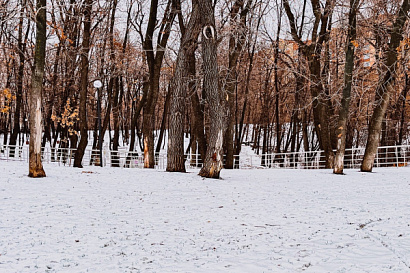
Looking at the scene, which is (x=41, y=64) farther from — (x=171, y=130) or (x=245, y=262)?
(x=245, y=262)

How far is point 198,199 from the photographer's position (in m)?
7.20

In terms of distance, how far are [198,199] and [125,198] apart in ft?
5.07

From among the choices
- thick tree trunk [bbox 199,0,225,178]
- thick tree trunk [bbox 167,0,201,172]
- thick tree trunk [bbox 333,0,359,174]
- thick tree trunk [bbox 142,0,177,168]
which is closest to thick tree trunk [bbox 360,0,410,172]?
thick tree trunk [bbox 333,0,359,174]

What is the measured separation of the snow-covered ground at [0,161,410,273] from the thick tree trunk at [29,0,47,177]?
1.48 feet

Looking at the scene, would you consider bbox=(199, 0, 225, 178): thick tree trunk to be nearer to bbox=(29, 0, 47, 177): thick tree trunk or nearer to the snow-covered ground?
the snow-covered ground

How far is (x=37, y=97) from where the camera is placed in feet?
26.6

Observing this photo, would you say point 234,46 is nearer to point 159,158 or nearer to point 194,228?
point 159,158

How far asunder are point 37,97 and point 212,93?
4.93 meters

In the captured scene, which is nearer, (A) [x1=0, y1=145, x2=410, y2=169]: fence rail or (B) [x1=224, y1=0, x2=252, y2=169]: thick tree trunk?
(B) [x1=224, y1=0, x2=252, y2=169]: thick tree trunk

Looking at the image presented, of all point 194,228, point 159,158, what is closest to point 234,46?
point 159,158

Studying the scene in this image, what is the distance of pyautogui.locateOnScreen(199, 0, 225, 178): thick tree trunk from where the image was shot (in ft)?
33.6

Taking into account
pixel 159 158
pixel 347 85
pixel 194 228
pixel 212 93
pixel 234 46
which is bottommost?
pixel 194 228

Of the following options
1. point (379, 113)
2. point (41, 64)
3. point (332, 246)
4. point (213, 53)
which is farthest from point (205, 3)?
point (332, 246)

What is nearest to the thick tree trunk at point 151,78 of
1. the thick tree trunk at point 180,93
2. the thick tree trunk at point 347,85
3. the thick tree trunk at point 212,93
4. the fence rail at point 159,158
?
the thick tree trunk at point 180,93
